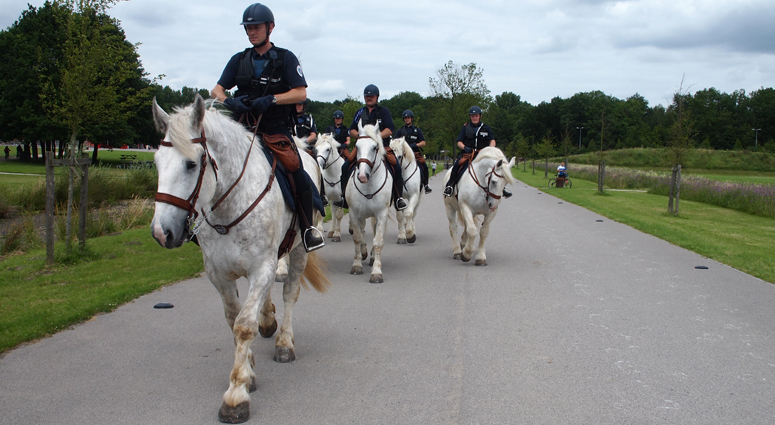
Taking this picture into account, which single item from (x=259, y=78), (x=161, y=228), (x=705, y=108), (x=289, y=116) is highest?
(x=705, y=108)

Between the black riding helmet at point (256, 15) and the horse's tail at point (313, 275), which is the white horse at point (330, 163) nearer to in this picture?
the horse's tail at point (313, 275)

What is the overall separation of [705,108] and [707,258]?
114048 millimetres

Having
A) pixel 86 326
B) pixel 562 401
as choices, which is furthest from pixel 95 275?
pixel 562 401

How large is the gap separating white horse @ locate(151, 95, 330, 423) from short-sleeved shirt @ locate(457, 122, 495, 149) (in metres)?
7.00

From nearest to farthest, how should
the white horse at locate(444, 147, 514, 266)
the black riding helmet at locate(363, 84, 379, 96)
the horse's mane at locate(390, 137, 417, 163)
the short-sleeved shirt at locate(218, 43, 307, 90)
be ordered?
the short-sleeved shirt at locate(218, 43, 307, 90)
the black riding helmet at locate(363, 84, 379, 96)
the white horse at locate(444, 147, 514, 266)
the horse's mane at locate(390, 137, 417, 163)

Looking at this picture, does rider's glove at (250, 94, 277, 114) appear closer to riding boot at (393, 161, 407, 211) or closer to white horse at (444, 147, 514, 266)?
riding boot at (393, 161, 407, 211)

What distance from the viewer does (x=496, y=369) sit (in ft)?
15.2

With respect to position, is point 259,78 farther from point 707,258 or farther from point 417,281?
point 707,258

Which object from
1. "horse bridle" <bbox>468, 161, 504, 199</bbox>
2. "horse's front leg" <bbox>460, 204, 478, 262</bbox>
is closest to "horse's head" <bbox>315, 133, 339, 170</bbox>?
"horse bridle" <bbox>468, 161, 504, 199</bbox>

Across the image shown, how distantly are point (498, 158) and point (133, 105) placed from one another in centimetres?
2281

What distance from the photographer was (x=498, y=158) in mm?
9844

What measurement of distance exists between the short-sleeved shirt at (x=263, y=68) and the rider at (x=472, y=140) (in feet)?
20.4

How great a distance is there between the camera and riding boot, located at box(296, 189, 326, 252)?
4.94 metres

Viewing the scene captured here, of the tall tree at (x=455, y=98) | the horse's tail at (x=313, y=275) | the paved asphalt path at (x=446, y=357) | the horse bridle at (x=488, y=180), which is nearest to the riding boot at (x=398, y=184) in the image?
the horse bridle at (x=488, y=180)
